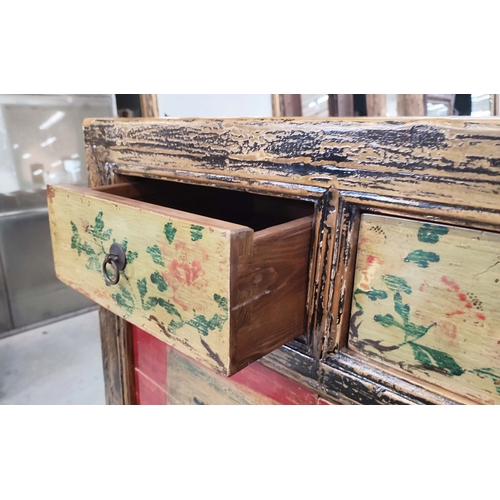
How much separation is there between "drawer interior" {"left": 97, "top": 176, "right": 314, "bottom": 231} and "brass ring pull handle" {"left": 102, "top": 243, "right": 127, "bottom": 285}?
182 mm

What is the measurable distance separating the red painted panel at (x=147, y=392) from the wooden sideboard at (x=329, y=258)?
28cm

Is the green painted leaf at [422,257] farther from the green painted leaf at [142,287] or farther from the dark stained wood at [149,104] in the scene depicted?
the dark stained wood at [149,104]

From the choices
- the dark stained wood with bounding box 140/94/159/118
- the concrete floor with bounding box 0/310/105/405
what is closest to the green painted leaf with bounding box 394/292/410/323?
the concrete floor with bounding box 0/310/105/405

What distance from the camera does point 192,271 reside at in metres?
0.38

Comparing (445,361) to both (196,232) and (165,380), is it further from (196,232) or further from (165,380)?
(165,380)

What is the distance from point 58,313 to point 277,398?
1388 mm

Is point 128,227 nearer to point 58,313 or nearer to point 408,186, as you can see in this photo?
point 408,186

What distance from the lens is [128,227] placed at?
43cm

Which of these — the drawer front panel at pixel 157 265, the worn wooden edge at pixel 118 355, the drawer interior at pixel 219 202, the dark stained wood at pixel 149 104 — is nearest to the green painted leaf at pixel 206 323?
the drawer front panel at pixel 157 265

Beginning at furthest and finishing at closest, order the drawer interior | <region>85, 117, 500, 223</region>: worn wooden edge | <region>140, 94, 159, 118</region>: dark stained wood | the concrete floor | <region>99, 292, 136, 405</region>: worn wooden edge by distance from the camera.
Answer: <region>140, 94, 159, 118</region>: dark stained wood < the concrete floor < <region>99, 292, 136, 405</region>: worn wooden edge < the drawer interior < <region>85, 117, 500, 223</region>: worn wooden edge

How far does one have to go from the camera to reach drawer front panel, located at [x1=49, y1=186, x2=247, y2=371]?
359 millimetres

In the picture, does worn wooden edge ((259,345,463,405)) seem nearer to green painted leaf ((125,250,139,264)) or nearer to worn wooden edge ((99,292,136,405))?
green painted leaf ((125,250,139,264))

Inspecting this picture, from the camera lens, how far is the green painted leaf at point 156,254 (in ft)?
1.33

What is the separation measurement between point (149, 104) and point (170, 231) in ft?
4.37
